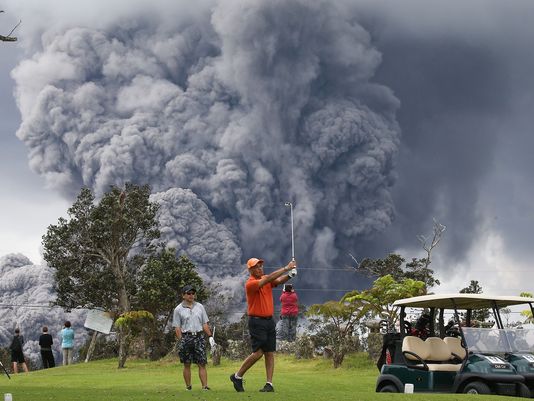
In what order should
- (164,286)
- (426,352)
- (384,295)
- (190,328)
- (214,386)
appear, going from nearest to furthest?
(190,328)
(426,352)
(214,386)
(384,295)
(164,286)

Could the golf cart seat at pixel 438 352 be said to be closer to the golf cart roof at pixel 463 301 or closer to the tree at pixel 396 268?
the golf cart roof at pixel 463 301

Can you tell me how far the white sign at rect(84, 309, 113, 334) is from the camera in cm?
4575

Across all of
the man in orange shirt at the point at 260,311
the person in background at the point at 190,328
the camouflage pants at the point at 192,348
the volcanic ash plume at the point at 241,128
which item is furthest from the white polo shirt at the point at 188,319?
the volcanic ash plume at the point at 241,128

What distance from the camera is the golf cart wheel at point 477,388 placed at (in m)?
12.2

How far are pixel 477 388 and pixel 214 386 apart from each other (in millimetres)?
5881

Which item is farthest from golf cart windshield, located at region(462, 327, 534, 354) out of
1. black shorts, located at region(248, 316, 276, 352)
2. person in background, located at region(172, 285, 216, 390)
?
person in background, located at region(172, 285, 216, 390)

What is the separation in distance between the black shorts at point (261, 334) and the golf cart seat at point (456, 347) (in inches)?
143

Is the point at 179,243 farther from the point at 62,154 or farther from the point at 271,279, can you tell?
the point at 271,279

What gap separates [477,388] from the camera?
40.4 ft

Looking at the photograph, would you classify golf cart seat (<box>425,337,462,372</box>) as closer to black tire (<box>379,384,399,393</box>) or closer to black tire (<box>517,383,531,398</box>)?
black tire (<box>379,384,399,393</box>)

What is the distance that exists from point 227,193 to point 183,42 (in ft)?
113

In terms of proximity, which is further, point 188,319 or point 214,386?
point 214,386

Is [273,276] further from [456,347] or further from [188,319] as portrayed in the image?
[456,347]

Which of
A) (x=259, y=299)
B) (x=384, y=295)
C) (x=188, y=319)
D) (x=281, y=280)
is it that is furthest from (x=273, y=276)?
(x=384, y=295)
